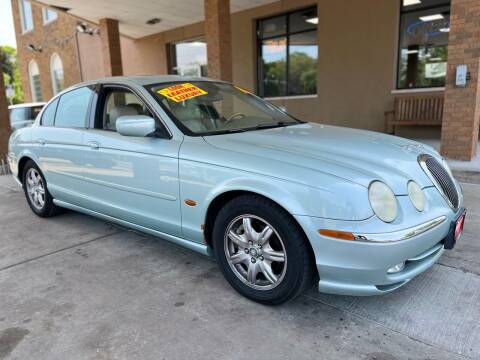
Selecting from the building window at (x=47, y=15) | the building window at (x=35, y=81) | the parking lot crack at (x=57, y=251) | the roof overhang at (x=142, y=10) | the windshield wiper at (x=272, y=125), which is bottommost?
the parking lot crack at (x=57, y=251)

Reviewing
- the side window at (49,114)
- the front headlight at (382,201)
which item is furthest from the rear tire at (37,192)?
the front headlight at (382,201)

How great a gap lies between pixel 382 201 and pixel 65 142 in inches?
126

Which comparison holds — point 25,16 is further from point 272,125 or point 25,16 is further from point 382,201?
point 382,201

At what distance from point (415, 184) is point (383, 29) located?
8.08 metres

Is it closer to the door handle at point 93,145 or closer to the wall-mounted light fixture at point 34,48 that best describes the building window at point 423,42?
the door handle at point 93,145

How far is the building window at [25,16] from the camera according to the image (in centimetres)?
2223

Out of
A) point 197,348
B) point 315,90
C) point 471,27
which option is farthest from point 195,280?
point 315,90

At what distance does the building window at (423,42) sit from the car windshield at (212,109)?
6.56 m

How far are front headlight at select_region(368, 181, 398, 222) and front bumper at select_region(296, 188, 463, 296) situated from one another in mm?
72

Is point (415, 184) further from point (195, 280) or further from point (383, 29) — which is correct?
point (383, 29)

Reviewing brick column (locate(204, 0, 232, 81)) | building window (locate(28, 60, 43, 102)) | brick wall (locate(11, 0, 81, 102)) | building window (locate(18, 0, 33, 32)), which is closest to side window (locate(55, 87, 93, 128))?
brick column (locate(204, 0, 232, 81))

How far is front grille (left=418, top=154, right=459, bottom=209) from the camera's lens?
269cm

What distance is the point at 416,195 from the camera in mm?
2439

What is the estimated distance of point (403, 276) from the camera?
2.33m
